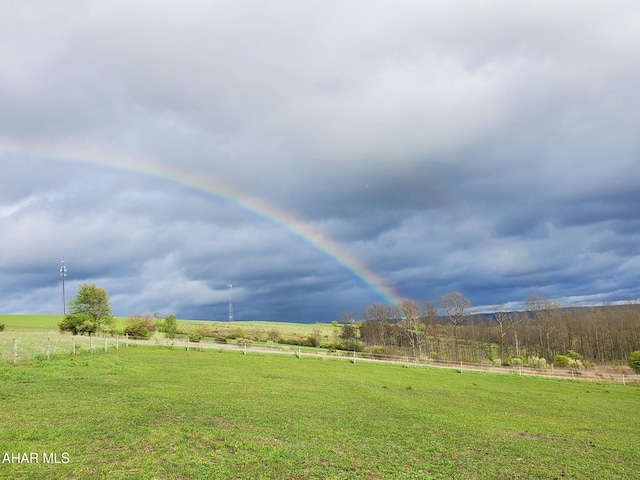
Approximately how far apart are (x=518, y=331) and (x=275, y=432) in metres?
122

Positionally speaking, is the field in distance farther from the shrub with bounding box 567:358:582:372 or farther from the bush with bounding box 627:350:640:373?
the bush with bounding box 627:350:640:373

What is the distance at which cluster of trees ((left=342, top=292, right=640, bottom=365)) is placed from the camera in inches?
3971

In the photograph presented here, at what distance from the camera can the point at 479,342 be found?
123062 mm

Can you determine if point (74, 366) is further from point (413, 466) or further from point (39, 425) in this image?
point (413, 466)

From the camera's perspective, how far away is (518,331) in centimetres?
11925

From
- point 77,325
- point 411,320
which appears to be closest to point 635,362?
point 411,320

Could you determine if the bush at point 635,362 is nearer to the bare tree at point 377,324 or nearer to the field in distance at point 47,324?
the bare tree at point 377,324

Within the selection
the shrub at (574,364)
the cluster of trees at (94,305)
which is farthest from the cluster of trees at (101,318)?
the shrub at (574,364)

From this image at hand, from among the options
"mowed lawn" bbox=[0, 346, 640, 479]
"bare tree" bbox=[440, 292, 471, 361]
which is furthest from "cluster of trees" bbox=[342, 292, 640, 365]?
"mowed lawn" bbox=[0, 346, 640, 479]

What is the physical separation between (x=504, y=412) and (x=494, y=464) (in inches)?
479

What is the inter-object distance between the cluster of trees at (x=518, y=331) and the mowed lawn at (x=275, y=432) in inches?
2915

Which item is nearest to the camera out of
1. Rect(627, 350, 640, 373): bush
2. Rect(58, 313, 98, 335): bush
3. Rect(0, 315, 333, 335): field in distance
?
Rect(627, 350, 640, 373): bush

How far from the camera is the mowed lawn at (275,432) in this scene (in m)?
9.72

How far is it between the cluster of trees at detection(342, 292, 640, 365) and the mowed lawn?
74.0 metres
